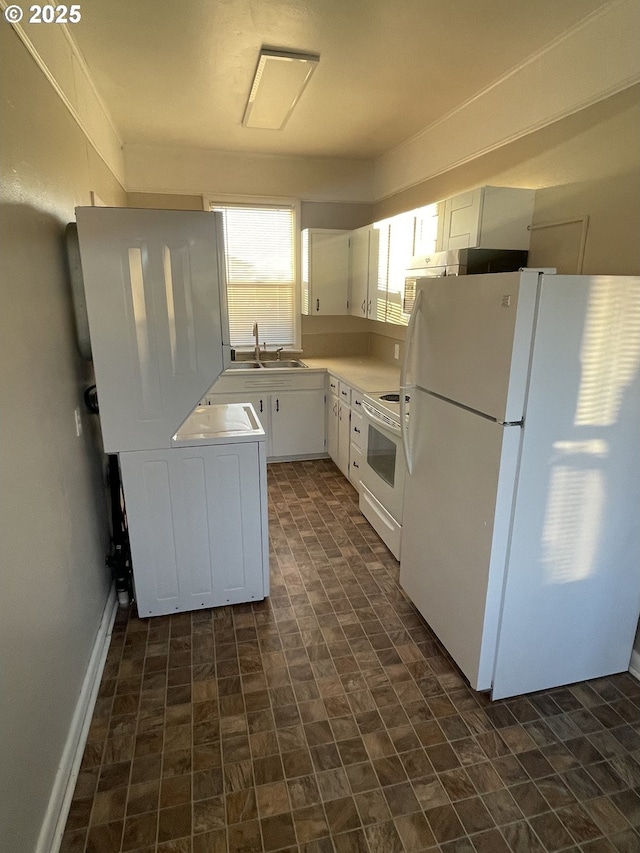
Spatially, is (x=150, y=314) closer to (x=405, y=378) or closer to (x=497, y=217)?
(x=405, y=378)

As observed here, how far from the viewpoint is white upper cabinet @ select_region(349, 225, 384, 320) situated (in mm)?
4043

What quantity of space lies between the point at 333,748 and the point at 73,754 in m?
0.92

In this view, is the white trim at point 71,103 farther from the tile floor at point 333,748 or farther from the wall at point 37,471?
the tile floor at point 333,748

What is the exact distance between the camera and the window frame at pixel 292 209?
14.7ft

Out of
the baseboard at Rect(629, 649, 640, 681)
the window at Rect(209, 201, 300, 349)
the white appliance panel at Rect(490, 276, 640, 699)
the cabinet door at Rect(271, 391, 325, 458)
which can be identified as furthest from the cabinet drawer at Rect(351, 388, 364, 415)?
the baseboard at Rect(629, 649, 640, 681)

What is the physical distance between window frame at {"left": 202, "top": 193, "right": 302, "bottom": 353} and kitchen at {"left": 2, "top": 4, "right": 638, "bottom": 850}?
1357 mm

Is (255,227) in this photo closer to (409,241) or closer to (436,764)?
(409,241)

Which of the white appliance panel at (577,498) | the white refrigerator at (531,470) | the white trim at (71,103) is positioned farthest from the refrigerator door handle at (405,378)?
the white trim at (71,103)

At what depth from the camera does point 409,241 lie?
3400 mm

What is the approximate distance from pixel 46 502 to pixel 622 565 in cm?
224

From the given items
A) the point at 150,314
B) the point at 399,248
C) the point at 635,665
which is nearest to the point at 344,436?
the point at 399,248

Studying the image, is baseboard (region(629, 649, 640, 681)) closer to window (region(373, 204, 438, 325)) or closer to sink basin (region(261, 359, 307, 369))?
window (region(373, 204, 438, 325))

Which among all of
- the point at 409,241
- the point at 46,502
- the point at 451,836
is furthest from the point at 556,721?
the point at 409,241

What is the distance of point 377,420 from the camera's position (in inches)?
125
